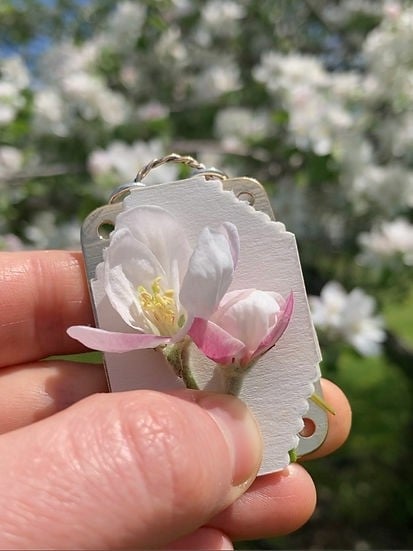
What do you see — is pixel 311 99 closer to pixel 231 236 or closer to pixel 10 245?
pixel 10 245

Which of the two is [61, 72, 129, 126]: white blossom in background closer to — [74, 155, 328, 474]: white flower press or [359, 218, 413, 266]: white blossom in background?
[359, 218, 413, 266]: white blossom in background

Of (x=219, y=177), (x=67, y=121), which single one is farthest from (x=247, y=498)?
(x=67, y=121)

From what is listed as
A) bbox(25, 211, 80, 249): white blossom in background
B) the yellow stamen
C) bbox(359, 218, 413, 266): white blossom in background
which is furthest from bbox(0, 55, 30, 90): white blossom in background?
the yellow stamen

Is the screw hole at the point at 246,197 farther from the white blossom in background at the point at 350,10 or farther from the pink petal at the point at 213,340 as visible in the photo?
the white blossom in background at the point at 350,10

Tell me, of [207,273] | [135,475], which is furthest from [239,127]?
[135,475]

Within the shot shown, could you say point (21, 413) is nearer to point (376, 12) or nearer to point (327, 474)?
point (327, 474)

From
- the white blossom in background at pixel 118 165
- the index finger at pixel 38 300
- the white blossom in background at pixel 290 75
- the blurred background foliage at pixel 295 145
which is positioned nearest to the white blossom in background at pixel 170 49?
the blurred background foliage at pixel 295 145
